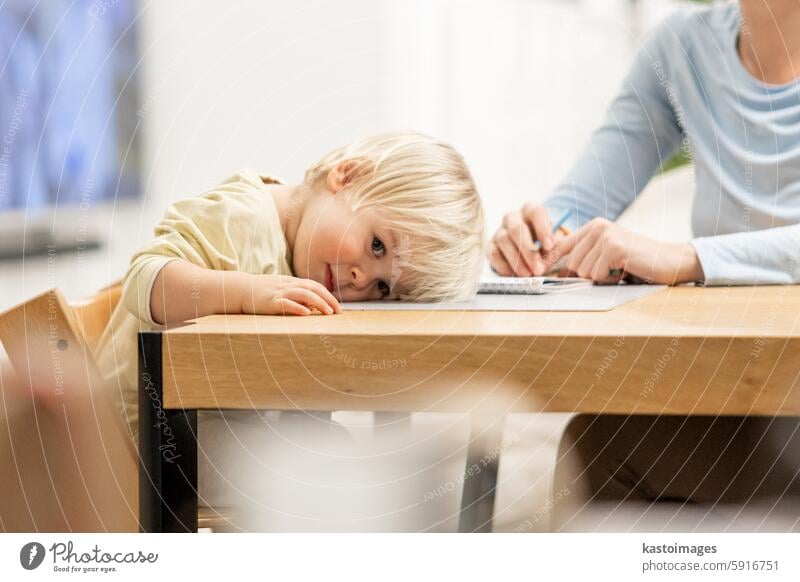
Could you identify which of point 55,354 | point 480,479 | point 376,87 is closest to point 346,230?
point 55,354

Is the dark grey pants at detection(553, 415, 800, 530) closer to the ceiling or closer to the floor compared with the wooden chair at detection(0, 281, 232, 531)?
closer to the floor

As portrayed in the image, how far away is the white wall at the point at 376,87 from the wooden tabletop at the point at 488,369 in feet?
4.19

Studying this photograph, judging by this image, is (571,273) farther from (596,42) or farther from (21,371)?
(596,42)

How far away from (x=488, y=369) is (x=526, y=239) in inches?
15.9

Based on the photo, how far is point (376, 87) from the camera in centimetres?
211

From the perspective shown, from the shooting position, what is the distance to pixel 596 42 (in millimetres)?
2365

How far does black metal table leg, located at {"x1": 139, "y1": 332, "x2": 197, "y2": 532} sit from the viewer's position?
0.46m

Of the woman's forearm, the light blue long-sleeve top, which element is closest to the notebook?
the light blue long-sleeve top

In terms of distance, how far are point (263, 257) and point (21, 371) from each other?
21cm

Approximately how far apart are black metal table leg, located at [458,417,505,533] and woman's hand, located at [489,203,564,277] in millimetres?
149

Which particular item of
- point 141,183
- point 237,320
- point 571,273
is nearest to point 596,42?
point 141,183

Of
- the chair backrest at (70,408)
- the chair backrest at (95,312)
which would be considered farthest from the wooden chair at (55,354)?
the chair backrest at (95,312)

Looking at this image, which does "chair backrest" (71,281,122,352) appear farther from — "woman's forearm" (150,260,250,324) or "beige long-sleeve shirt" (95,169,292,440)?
"woman's forearm" (150,260,250,324)

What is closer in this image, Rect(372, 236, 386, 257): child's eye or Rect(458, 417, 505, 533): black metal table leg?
Rect(372, 236, 386, 257): child's eye
